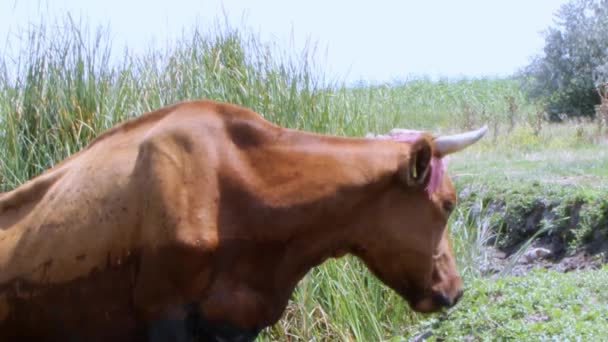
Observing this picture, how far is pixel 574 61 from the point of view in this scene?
26.5 meters

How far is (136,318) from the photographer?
12.9 feet

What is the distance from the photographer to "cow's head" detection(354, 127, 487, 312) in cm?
412

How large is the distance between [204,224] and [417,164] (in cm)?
94

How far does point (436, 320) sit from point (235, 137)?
3094 mm

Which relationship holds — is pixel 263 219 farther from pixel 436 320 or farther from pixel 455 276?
pixel 436 320

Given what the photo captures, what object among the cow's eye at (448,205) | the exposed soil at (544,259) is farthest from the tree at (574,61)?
the cow's eye at (448,205)

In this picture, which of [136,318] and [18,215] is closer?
[136,318]

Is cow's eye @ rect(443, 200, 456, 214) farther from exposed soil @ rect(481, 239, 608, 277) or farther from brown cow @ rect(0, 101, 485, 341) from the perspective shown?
exposed soil @ rect(481, 239, 608, 277)

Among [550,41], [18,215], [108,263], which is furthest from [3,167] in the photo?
[550,41]

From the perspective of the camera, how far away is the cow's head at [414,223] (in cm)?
412

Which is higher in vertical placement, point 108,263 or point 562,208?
point 108,263

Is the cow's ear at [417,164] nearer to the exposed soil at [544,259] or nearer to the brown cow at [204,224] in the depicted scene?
the brown cow at [204,224]

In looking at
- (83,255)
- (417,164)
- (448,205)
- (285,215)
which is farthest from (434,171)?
(83,255)

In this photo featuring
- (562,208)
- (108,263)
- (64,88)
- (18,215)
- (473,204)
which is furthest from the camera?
(473,204)
